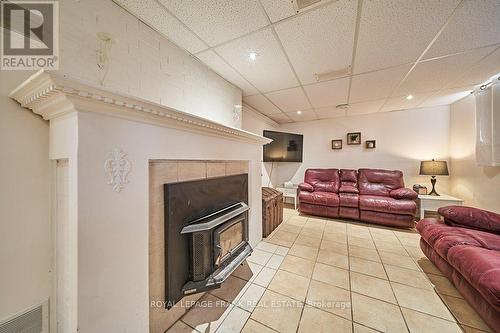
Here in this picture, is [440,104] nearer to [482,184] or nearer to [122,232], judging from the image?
[482,184]

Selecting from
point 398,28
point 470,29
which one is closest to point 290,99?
point 398,28

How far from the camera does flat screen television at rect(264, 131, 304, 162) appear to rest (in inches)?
156

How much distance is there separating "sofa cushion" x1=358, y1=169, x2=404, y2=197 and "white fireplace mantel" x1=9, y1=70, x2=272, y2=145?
4027 mm

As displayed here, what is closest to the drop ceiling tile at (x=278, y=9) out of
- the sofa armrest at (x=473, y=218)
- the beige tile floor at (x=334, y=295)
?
the beige tile floor at (x=334, y=295)

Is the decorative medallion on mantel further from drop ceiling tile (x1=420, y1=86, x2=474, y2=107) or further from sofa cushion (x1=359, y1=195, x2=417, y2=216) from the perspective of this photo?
drop ceiling tile (x1=420, y1=86, x2=474, y2=107)

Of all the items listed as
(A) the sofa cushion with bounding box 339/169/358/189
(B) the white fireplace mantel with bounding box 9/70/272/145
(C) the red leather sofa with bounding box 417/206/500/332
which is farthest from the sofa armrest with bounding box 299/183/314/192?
(B) the white fireplace mantel with bounding box 9/70/272/145

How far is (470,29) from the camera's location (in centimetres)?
142

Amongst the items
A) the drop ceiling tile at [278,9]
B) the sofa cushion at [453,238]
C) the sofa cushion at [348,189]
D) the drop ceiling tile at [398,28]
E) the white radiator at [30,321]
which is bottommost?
the white radiator at [30,321]

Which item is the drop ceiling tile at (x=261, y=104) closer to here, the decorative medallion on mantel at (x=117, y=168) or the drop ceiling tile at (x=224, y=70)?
the drop ceiling tile at (x=224, y=70)

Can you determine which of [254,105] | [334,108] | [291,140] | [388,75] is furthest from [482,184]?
[254,105]

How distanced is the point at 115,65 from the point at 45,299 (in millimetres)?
1487

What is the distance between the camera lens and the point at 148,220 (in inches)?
41.5

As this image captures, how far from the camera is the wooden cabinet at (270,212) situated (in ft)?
8.79

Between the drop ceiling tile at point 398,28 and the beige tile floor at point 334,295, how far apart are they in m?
2.29
